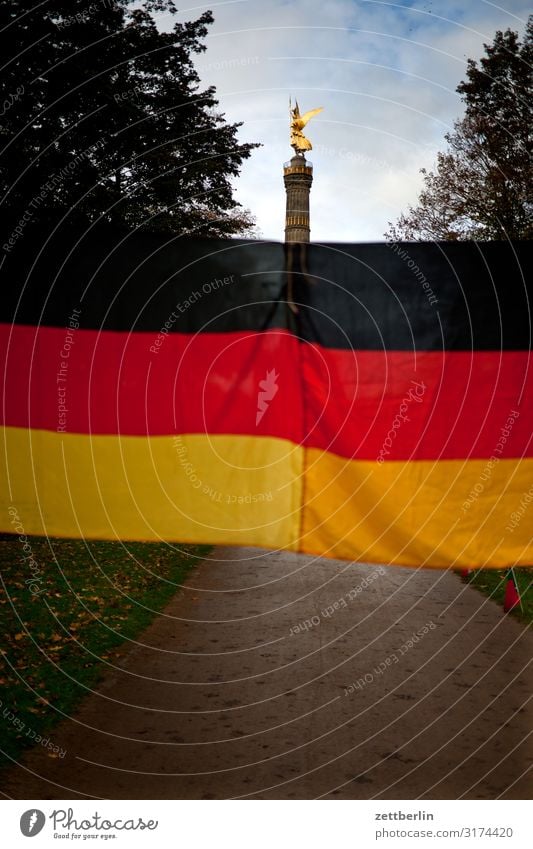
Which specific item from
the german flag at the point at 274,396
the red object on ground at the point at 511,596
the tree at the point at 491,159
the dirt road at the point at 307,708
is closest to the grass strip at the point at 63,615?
the dirt road at the point at 307,708

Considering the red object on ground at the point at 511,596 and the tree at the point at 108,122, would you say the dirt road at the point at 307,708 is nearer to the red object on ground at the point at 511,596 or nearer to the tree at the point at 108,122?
the red object on ground at the point at 511,596

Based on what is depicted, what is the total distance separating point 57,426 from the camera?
374 cm

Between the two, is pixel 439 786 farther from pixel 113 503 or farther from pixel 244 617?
pixel 244 617

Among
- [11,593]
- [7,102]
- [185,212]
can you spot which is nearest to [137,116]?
[185,212]

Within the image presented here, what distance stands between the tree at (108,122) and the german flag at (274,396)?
4.35 metres

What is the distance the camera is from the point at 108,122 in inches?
497

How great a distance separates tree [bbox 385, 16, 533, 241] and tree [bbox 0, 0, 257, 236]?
22.4ft

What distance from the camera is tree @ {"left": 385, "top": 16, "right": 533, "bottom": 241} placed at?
62.7 feet

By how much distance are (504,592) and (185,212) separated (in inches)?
336

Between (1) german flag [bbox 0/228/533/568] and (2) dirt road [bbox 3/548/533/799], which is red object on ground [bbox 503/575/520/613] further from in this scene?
(1) german flag [bbox 0/228/533/568]

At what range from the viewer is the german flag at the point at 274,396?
3.60 meters

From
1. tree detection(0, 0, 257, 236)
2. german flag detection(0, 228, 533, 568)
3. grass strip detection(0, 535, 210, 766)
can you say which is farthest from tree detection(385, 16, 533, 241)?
german flag detection(0, 228, 533, 568)

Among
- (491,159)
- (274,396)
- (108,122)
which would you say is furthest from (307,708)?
(491,159)

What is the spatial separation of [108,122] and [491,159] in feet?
37.3
